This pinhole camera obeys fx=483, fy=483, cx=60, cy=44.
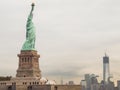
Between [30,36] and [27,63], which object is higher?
[30,36]

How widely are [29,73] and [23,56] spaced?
17.1ft

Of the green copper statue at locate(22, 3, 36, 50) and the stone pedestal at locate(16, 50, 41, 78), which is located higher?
the green copper statue at locate(22, 3, 36, 50)

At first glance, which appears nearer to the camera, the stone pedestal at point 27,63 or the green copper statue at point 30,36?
the stone pedestal at point 27,63

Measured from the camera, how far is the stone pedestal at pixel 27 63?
130 meters

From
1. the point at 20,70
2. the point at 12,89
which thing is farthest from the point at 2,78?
the point at 12,89

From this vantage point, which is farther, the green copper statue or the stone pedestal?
the green copper statue

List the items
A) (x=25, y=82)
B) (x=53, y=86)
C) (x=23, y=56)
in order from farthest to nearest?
1. (x=23, y=56)
2. (x=25, y=82)
3. (x=53, y=86)

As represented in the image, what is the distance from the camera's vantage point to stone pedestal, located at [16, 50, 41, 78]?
130 meters

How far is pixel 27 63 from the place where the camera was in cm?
13138

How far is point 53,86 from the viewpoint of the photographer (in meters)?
115

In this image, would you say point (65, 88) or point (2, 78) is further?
point (2, 78)

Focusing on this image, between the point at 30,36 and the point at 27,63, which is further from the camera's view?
the point at 30,36

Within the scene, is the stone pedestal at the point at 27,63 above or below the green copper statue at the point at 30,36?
below

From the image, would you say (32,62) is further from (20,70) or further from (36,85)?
(36,85)
